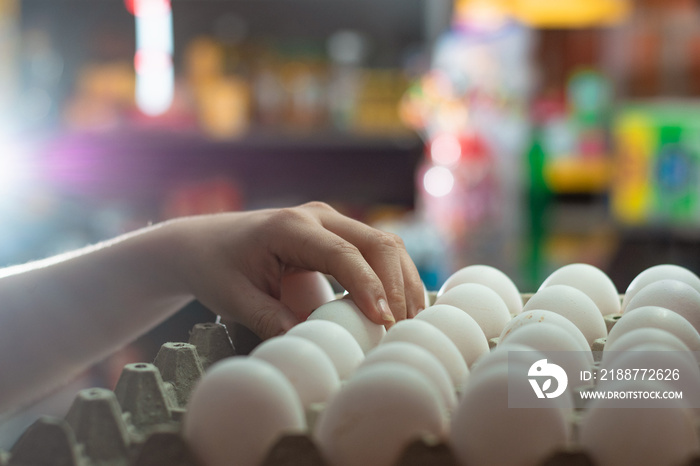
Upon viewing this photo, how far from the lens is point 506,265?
2.97 meters

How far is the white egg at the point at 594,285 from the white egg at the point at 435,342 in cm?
27

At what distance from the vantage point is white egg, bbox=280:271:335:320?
0.89 meters

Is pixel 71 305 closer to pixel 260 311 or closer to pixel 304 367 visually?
pixel 260 311

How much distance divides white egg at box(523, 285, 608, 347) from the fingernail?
144mm

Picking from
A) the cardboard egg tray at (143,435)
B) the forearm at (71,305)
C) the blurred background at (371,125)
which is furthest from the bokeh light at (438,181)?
the cardboard egg tray at (143,435)

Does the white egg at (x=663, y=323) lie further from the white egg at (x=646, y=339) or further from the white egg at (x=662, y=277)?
the white egg at (x=662, y=277)

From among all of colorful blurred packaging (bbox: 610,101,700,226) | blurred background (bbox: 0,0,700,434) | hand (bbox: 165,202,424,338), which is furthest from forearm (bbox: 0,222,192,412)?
colorful blurred packaging (bbox: 610,101,700,226)

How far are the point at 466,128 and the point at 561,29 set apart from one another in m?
1.36

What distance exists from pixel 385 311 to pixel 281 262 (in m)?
0.18

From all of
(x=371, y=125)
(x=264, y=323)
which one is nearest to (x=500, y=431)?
(x=264, y=323)

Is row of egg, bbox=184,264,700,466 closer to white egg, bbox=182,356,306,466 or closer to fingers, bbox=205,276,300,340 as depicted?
white egg, bbox=182,356,306,466

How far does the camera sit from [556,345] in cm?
63

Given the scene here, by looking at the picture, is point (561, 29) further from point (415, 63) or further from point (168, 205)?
point (168, 205)

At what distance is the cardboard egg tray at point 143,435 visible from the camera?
47 cm
